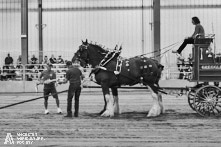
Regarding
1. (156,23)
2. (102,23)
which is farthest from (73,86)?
(102,23)

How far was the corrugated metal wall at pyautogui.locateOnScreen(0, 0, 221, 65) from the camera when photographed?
29.5 metres

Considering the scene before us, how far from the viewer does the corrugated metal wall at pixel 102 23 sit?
29453 millimetres

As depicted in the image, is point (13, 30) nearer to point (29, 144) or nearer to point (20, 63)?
point (20, 63)

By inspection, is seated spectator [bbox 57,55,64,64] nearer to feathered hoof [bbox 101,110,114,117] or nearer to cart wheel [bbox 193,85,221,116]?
feathered hoof [bbox 101,110,114,117]

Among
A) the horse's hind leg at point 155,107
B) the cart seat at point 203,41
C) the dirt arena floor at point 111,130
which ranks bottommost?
the dirt arena floor at point 111,130

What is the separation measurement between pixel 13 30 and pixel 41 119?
756 inches

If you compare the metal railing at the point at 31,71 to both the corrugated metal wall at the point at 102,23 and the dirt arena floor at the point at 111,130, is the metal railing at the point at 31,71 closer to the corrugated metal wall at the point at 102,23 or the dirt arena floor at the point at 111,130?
the corrugated metal wall at the point at 102,23

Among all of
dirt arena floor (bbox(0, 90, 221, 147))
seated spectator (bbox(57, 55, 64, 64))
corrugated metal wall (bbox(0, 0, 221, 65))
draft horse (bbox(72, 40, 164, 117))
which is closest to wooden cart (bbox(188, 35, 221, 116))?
dirt arena floor (bbox(0, 90, 221, 147))

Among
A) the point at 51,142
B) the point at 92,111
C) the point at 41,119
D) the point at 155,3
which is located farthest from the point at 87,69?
the point at 51,142

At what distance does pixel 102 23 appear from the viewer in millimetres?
30391

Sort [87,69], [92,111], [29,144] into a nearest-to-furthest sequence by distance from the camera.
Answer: [29,144], [92,111], [87,69]

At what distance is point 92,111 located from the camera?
1457 cm

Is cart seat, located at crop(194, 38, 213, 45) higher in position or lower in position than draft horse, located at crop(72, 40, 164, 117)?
higher

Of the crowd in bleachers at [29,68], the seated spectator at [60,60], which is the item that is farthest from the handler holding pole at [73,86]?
the seated spectator at [60,60]
